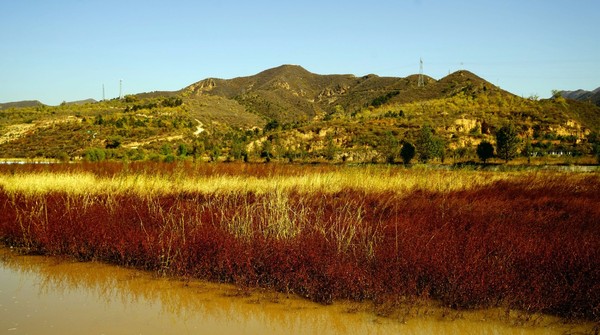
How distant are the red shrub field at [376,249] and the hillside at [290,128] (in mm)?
30763

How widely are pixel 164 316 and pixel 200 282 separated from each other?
1.29 metres

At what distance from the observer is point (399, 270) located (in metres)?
6.43

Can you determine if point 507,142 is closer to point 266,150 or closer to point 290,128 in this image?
point 266,150

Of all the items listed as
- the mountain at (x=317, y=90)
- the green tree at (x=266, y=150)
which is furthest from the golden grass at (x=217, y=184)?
the mountain at (x=317, y=90)

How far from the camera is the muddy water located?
5199mm

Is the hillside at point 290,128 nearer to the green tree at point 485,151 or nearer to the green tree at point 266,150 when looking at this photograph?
the green tree at point 266,150

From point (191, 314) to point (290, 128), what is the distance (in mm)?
62074

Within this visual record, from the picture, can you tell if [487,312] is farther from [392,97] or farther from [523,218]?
[392,97]

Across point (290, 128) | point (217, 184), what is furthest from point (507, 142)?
point (217, 184)

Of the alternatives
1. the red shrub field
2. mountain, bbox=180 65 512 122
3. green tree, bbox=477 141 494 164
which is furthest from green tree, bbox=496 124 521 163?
mountain, bbox=180 65 512 122

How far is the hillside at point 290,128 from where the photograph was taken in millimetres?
52250

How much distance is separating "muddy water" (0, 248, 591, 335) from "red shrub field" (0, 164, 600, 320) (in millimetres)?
297

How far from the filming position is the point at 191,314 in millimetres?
5648

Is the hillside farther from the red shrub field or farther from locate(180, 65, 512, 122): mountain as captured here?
the red shrub field
